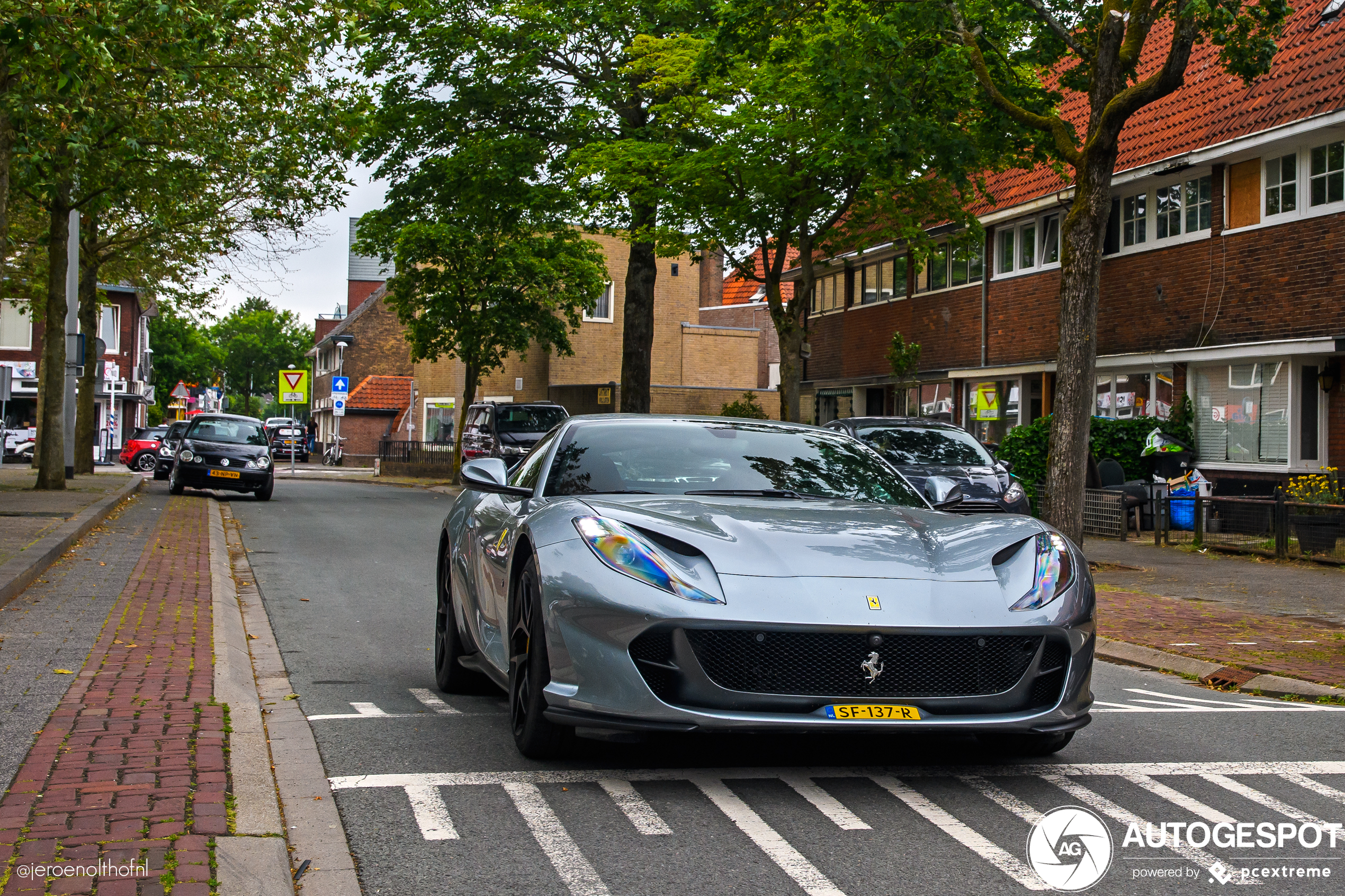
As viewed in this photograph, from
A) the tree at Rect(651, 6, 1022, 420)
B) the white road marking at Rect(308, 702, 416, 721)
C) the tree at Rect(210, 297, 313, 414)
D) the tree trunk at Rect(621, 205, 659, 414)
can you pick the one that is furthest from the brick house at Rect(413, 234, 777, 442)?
the tree at Rect(210, 297, 313, 414)

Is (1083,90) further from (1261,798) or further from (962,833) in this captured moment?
(962,833)

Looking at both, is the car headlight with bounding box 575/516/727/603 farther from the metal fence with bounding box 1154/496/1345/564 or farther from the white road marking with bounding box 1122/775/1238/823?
the metal fence with bounding box 1154/496/1345/564

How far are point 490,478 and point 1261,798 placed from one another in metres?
3.40

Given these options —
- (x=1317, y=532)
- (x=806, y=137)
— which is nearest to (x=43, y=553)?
(x=1317, y=532)

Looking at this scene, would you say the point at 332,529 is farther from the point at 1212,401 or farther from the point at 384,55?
the point at 1212,401

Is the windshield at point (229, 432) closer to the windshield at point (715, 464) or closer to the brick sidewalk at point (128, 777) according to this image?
the brick sidewalk at point (128, 777)

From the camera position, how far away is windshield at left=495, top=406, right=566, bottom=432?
3016cm

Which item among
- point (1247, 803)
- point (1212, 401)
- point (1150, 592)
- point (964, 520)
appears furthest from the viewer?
point (1212, 401)

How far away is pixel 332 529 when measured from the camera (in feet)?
63.6

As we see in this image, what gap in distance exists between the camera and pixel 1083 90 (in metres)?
15.6

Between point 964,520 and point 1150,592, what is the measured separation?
790 cm

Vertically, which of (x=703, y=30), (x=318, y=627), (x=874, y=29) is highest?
(x=703, y=30)

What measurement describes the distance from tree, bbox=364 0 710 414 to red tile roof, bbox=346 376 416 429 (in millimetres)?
36390

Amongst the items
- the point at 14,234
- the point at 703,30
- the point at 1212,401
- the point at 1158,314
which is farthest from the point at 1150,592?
the point at 14,234
